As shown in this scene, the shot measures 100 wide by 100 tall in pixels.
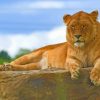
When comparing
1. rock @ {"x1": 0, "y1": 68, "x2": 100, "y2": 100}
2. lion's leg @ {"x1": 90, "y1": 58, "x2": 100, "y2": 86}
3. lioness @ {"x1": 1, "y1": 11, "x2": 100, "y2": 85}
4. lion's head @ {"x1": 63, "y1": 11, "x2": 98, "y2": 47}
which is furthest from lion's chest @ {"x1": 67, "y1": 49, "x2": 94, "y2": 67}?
lion's leg @ {"x1": 90, "y1": 58, "x2": 100, "y2": 86}

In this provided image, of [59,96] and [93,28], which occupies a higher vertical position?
[93,28]

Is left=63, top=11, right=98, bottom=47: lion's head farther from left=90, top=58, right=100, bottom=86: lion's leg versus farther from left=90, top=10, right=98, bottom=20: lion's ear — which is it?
left=90, top=58, right=100, bottom=86: lion's leg

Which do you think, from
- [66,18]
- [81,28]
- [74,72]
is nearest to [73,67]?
[74,72]

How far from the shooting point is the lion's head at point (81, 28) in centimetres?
707

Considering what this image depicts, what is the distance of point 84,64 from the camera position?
7387 millimetres

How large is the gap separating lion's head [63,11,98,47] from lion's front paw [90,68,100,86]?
15.7 inches

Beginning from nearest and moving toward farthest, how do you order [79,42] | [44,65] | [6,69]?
[79,42] < [6,69] < [44,65]

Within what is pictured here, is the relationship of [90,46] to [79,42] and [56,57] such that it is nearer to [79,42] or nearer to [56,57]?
[79,42]

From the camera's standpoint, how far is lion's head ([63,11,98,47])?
7.07 metres

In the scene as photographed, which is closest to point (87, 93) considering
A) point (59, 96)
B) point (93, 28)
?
point (59, 96)

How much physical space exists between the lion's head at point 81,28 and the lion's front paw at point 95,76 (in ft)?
1.31

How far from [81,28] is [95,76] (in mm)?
627

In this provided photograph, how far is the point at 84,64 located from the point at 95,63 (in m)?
0.20

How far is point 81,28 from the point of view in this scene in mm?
7113
